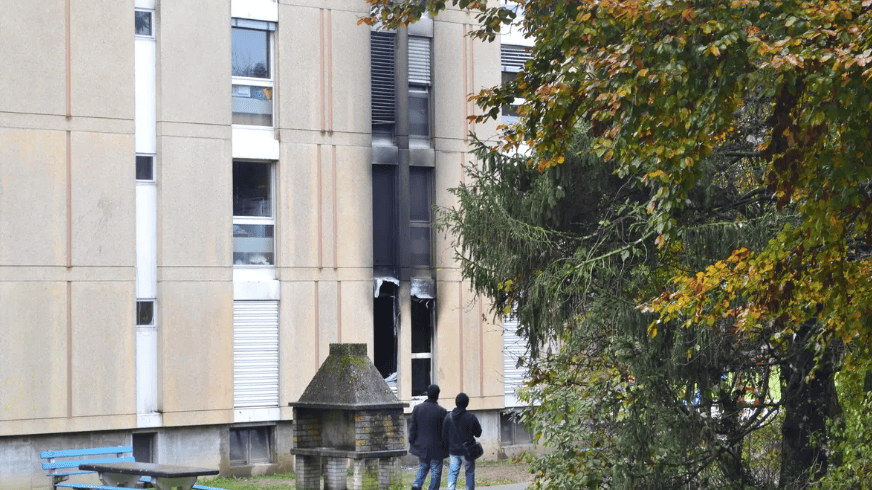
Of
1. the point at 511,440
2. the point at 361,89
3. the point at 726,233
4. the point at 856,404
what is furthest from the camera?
the point at 511,440

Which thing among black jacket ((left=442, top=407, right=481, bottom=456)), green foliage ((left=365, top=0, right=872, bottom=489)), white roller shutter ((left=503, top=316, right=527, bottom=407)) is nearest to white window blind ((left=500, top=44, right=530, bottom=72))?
white roller shutter ((left=503, top=316, right=527, bottom=407))

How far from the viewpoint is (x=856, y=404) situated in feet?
35.6

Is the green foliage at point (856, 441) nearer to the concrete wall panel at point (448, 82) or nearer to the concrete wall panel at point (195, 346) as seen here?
the concrete wall panel at point (195, 346)

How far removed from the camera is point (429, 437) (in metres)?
16.4

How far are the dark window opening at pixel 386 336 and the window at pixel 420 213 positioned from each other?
2.99 feet

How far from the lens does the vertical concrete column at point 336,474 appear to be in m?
16.6

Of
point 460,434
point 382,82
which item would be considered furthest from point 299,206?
point 460,434

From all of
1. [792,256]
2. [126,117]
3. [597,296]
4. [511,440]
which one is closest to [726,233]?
[597,296]

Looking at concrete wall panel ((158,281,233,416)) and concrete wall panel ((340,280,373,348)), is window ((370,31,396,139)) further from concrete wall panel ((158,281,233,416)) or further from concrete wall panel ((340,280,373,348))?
concrete wall panel ((158,281,233,416))

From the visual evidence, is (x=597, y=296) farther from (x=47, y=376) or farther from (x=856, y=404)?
(x=47, y=376)

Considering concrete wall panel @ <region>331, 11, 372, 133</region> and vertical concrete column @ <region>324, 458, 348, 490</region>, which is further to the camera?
concrete wall panel @ <region>331, 11, 372, 133</region>

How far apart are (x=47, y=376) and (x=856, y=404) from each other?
13709 millimetres

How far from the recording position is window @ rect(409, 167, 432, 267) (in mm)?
24281

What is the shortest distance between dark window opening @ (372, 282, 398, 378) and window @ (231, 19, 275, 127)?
4.06 metres
